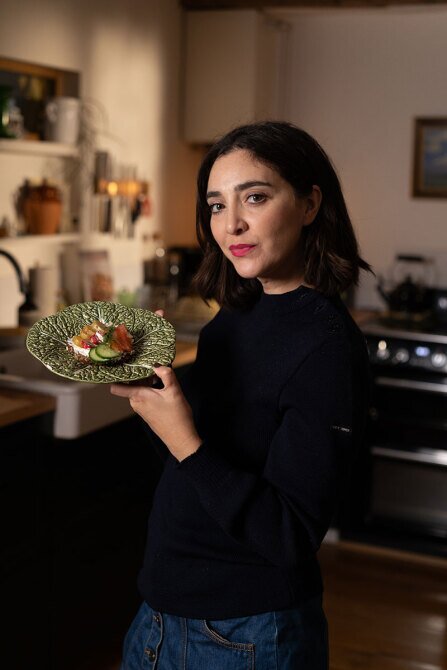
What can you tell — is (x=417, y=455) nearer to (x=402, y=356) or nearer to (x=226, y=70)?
(x=402, y=356)

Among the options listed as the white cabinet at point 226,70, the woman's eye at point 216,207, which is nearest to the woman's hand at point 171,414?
the woman's eye at point 216,207

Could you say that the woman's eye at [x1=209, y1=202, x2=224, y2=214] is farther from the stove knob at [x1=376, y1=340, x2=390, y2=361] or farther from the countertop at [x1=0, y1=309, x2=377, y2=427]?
the stove knob at [x1=376, y1=340, x2=390, y2=361]

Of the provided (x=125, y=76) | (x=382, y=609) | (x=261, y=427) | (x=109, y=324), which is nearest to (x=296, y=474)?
(x=261, y=427)

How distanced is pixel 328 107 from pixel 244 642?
3.95 metres

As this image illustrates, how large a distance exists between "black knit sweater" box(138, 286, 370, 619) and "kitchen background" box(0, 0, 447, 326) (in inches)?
108

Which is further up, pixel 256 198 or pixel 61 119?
pixel 61 119

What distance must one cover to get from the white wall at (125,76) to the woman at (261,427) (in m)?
2.27

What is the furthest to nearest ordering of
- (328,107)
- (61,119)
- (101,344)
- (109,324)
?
(328,107)
(61,119)
(109,324)
(101,344)

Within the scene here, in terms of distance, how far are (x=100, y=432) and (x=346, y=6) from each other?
2512 mm

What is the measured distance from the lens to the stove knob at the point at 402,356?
13.3 feet

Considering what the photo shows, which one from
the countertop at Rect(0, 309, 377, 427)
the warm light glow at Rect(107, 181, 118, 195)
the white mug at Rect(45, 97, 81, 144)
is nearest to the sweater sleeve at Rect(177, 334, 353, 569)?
the countertop at Rect(0, 309, 377, 427)

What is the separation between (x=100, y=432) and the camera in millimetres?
2900

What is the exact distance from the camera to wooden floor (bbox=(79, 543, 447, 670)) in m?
3.20

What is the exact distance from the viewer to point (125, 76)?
426cm
